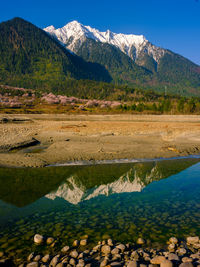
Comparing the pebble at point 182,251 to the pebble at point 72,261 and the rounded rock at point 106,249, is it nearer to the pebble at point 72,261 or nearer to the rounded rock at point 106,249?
the rounded rock at point 106,249

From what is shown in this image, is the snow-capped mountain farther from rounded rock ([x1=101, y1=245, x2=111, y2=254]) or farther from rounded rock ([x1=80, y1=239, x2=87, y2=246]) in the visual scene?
rounded rock ([x1=101, y1=245, x2=111, y2=254])

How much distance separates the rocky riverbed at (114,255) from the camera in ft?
22.5

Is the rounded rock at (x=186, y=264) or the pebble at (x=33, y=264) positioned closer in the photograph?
the rounded rock at (x=186, y=264)

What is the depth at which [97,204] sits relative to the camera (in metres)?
12.0

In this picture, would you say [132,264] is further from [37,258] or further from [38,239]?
[38,239]

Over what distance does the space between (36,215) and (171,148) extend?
19491 millimetres

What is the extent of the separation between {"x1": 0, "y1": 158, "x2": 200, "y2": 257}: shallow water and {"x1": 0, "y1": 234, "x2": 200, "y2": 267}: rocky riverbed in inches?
17.1

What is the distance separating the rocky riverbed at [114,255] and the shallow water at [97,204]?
0.43 metres

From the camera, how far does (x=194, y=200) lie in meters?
12.4

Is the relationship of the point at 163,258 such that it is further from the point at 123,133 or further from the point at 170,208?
the point at 123,133

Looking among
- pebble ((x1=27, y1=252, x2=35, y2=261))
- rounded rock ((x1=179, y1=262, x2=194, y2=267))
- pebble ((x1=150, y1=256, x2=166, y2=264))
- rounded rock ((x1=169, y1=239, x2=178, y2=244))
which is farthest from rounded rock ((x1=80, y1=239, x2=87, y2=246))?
rounded rock ((x1=179, y1=262, x2=194, y2=267))

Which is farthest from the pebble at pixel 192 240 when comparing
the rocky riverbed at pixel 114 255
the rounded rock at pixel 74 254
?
the rounded rock at pixel 74 254

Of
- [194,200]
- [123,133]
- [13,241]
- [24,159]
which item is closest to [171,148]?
[123,133]

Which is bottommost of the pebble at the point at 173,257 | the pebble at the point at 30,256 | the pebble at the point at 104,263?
the pebble at the point at 30,256
